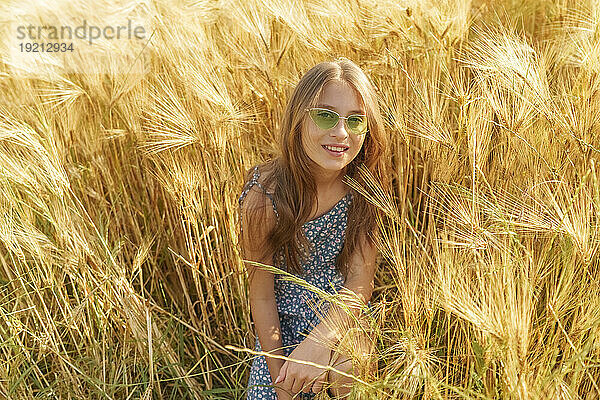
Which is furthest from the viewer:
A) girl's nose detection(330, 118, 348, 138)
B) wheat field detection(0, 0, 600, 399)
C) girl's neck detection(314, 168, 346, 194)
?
girl's neck detection(314, 168, 346, 194)

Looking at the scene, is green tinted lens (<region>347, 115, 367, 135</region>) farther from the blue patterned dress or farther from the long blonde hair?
the blue patterned dress

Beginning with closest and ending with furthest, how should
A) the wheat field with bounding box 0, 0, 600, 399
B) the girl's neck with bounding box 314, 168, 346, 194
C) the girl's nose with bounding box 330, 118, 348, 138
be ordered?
the wheat field with bounding box 0, 0, 600, 399, the girl's nose with bounding box 330, 118, 348, 138, the girl's neck with bounding box 314, 168, 346, 194

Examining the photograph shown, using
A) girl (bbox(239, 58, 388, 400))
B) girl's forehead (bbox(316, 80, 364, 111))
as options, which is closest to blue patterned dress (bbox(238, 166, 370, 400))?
girl (bbox(239, 58, 388, 400))

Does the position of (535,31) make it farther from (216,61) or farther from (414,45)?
(216,61)

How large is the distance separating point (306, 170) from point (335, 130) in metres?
0.12

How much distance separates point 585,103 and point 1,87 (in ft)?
5.87

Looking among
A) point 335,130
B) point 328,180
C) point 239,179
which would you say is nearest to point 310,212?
point 328,180

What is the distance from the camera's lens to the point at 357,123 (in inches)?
53.2

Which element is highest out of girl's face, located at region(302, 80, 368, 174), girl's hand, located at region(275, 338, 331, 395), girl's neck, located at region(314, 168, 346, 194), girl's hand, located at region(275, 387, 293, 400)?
girl's face, located at region(302, 80, 368, 174)

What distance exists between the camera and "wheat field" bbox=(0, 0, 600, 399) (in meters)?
1.22

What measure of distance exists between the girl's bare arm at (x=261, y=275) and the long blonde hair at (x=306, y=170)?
0.06 feet

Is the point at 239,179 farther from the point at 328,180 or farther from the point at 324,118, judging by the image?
the point at 324,118

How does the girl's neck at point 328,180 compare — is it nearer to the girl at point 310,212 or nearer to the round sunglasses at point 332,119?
the girl at point 310,212

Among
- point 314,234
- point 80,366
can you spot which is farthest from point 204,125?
point 80,366
